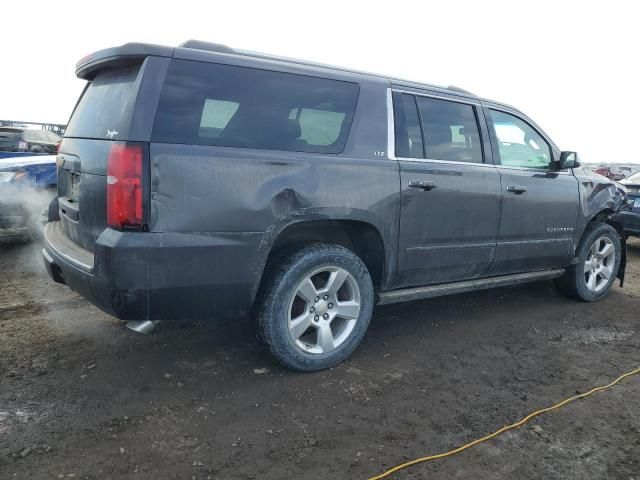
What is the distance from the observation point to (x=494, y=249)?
4312 mm

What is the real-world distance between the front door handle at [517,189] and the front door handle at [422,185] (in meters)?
0.92

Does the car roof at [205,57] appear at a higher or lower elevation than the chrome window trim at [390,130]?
higher

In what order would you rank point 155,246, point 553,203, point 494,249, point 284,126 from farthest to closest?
point 553,203
point 494,249
point 284,126
point 155,246

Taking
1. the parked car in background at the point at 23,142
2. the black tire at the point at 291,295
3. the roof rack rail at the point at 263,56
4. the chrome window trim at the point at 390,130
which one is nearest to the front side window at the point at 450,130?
the roof rack rail at the point at 263,56

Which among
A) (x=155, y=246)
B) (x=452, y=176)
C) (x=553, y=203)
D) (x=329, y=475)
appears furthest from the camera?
(x=553, y=203)

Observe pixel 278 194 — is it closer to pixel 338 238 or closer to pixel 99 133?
pixel 338 238

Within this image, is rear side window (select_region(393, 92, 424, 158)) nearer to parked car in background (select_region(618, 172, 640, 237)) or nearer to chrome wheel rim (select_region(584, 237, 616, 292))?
chrome wheel rim (select_region(584, 237, 616, 292))

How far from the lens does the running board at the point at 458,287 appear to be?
3.77 m

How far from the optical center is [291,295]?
3205 mm

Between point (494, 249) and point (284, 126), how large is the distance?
7.08 feet

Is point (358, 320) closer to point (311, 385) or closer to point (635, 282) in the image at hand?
point (311, 385)

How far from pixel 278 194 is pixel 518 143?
8.63ft

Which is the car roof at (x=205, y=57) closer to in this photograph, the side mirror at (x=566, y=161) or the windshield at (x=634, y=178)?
the side mirror at (x=566, y=161)

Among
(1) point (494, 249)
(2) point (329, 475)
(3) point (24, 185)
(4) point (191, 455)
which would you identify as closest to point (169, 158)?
(4) point (191, 455)
